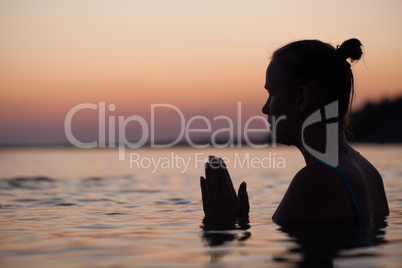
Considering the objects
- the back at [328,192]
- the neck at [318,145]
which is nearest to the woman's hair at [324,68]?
the neck at [318,145]

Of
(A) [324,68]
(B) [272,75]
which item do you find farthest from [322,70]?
(B) [272,75]

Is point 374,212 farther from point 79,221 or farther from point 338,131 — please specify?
point 79,221

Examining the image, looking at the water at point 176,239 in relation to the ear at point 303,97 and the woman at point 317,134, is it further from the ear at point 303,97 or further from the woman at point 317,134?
the ear at point 303,97

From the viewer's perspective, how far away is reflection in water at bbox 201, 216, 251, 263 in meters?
3.20

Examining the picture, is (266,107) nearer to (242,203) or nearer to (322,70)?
(322,70)

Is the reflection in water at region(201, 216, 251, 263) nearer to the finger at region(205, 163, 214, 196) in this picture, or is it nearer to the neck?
the finger at region(205, 163, 214, 196)

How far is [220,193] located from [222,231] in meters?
0.36

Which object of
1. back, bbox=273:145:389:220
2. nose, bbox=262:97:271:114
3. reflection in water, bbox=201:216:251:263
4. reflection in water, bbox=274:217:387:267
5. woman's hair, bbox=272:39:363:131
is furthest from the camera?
nose, bbox=262:97:271:114

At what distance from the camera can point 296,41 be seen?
3834 mm

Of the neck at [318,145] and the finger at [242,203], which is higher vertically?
the neck at [318,145]

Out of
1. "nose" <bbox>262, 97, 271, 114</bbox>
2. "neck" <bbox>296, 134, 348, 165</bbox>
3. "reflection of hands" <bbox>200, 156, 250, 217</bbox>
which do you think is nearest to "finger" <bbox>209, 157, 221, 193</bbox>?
"reflection of hands" <bbox>200, 156, 250, 217</bbox>

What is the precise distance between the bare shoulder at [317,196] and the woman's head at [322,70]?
56 centimetres

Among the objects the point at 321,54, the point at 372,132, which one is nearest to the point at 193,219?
Answer: the point at 321,54

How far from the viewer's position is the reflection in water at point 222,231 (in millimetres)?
3202
